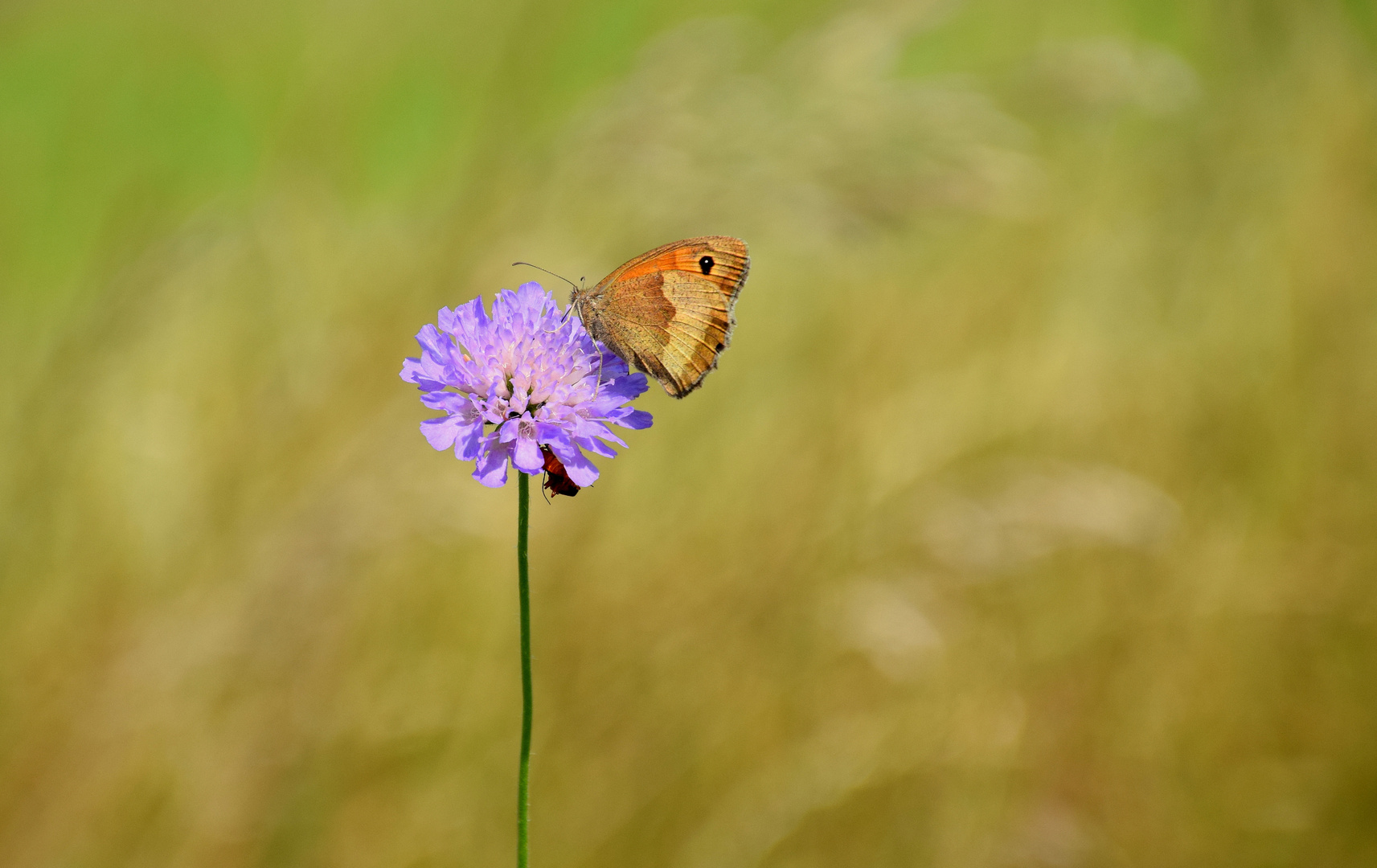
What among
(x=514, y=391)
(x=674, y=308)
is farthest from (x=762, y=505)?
(x=514, y=391)

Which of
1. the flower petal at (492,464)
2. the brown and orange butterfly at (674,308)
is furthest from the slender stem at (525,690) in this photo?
the brown and orange butterfly at (674,308)

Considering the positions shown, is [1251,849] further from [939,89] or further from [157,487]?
[157,487]

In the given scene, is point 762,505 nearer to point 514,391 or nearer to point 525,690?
point 514,391

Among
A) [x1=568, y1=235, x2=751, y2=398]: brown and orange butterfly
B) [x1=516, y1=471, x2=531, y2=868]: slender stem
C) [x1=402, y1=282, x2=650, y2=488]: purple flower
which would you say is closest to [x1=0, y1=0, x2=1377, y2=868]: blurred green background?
[x1=568, y1=235, x2=751, y2=398]: brown and orange butterfly

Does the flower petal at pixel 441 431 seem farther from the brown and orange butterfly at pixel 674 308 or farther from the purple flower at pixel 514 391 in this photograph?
the brown and orange butterfly at pixel 674 308

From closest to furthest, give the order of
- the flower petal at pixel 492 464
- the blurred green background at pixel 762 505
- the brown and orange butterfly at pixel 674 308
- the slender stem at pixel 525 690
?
the slender stem at pixel 525 690
the flower petal at pixel 492 464
the brown and orange butterfly at pixel 674 308
the blurred green background at pixel 762 505

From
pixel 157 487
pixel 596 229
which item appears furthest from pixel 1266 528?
pixel 157 487
